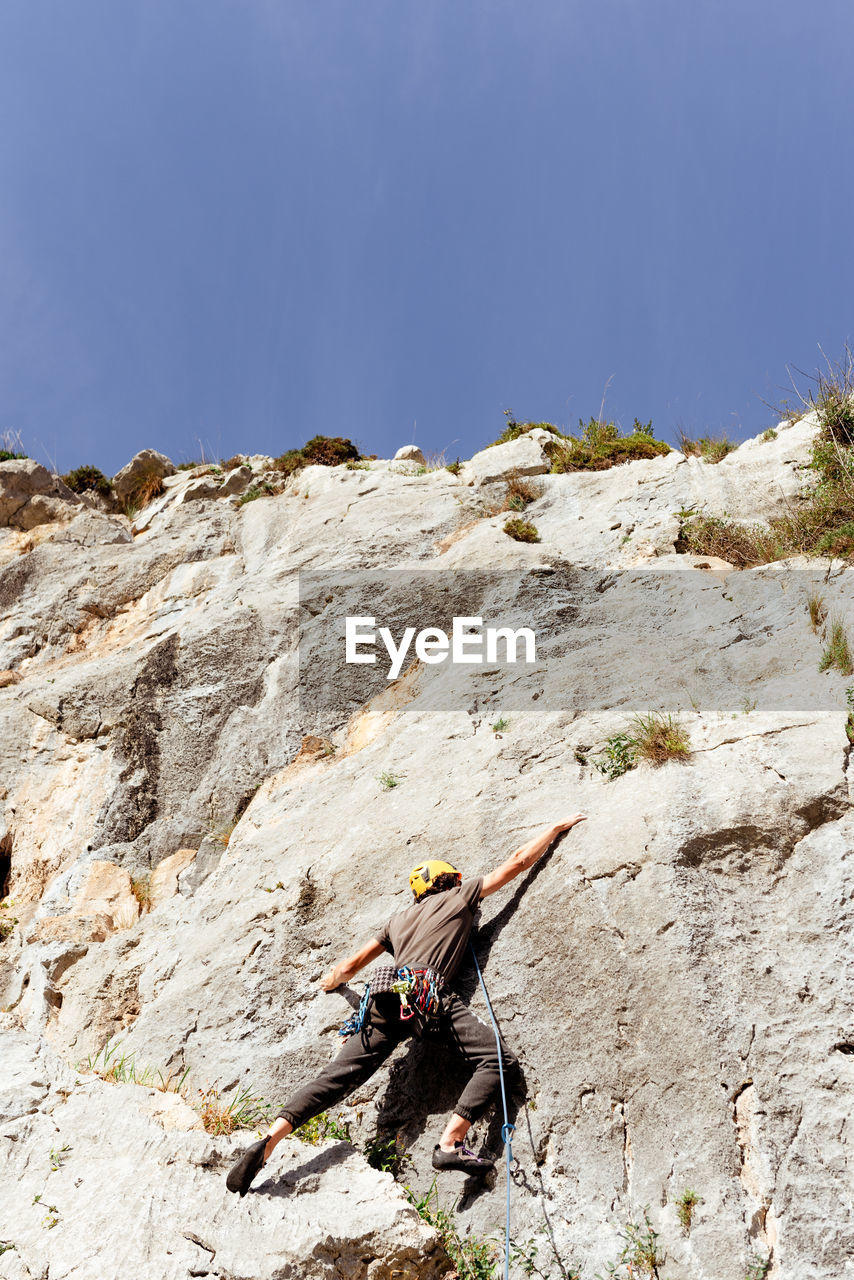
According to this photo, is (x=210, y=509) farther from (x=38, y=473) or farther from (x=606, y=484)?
(x=606, y=484)

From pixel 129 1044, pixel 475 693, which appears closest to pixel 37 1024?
pixel 129 1044

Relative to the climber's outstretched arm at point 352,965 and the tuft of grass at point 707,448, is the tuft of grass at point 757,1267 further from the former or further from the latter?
the tuft of grass at point 707,448

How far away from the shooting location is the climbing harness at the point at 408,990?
5.76 m

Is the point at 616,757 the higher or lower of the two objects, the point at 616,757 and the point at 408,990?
the higher

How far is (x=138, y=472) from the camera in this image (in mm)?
22016

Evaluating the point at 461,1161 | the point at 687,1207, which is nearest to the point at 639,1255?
the point at 687,1207

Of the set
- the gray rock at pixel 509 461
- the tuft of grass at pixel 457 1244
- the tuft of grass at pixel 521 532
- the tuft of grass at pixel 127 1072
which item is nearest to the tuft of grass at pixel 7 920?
the tuft of grass at pixel 127 1072

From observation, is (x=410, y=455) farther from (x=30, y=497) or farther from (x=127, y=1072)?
(x=127, y=1072)

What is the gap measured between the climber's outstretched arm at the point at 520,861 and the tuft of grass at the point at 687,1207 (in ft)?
7.67

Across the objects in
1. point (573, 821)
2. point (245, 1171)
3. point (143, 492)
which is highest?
point (143, 492)

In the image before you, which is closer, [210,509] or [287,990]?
[287,990]

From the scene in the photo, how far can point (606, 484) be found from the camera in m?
14.0

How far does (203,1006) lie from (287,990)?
0.82 m

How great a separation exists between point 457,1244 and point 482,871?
2.59 m
